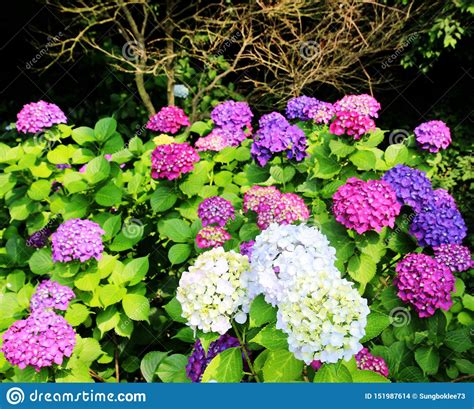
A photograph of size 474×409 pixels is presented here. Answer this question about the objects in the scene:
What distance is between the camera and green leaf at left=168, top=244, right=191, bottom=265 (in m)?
2.52

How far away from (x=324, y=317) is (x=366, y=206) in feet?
2.59

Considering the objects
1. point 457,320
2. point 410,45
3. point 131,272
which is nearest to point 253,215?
point 131,272

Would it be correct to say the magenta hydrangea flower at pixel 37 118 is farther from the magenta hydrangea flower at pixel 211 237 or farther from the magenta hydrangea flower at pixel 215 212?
the magenta hydrangea flower at pixel 211 237

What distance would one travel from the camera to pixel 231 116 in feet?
12.1

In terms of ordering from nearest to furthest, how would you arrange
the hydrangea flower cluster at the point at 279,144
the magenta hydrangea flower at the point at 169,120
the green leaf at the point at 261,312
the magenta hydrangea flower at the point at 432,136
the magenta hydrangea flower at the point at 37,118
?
the green leaf at the point at 261,312 < the hydrangea flower cluster at the point at 279,144 < the magenta hydrangea flower at the point at 432,136 < the magenta hydrangea flower at the point at 37,118 < the magenta hydrangea flower at the point at 169,120

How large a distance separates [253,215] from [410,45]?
3.87 m

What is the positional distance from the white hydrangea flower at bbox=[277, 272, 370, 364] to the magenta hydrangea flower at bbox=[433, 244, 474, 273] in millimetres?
991

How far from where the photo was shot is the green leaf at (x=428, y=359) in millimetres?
2428

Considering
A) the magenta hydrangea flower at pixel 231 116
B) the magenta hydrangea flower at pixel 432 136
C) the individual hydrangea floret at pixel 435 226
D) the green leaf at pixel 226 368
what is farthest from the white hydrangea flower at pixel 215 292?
the magenta hydrangea flower at pixel 231 116

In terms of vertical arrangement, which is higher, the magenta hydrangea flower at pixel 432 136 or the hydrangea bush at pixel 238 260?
the magenta hydrangea flower at pixel 432 136

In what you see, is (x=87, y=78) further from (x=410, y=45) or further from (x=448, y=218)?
(x=448, y=218)

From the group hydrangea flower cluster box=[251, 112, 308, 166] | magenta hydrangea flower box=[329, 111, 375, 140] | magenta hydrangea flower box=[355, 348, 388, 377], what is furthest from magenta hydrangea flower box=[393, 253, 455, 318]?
hydrangea flower cluster box=[251, 112, 308, 166]

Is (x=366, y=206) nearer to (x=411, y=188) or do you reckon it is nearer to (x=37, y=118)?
(x=411, y=188)

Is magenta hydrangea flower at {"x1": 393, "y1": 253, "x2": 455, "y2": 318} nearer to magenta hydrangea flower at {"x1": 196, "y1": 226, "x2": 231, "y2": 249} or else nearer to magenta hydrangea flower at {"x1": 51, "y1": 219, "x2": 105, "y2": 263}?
magenta hydrangea flower at {"x1": 196, "y1": 226, "x2": 231, "y2": 249}
